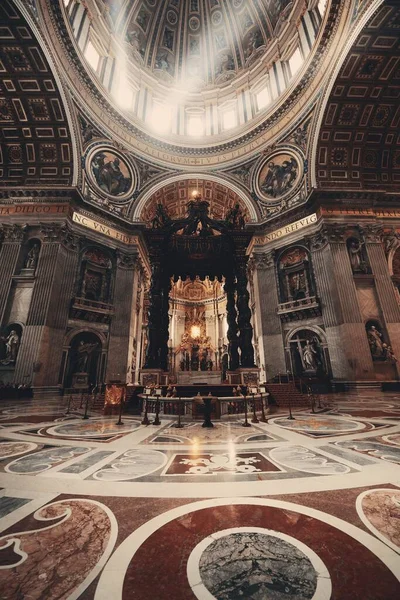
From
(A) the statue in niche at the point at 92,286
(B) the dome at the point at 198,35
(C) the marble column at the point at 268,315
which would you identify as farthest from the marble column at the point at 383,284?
(B) the dome at the point at 198,35

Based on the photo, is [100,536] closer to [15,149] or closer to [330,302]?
[330,302]

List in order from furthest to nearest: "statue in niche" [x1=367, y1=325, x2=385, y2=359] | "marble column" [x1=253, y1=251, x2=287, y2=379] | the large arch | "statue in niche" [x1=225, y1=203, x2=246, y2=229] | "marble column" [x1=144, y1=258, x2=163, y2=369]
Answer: the large arch → "marble column" [x1=253, y1=251, x2=287, y2=379] → "statue in niche" [x1=367, y1=325, x2=385, y2=359] → "statue in niche" [x1=225, y1=203, x2=246, y2=229] → "marble column" [x1=144, y1=258, x2=163, y2=369]

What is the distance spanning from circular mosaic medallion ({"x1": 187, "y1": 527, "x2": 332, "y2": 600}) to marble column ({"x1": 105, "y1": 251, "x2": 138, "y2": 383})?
13.7 metres

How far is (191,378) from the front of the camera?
21.2 meters

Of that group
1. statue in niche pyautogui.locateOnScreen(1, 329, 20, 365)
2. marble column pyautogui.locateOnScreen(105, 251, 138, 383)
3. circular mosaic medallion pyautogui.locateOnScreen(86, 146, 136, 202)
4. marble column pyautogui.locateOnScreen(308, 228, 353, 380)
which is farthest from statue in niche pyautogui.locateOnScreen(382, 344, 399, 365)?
circular mosaic medallion pyautogui.locateOnScreen(86, 146, 136, 202)

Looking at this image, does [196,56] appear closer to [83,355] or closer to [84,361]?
[83,355]

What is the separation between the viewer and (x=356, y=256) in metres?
13.9

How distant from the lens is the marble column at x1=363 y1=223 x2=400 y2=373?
1219cm

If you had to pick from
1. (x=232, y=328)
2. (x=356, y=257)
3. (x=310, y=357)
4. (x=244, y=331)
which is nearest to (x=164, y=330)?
(x=232, y=328)

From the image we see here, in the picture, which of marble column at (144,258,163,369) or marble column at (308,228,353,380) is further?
marble column at (308,228,353,380)

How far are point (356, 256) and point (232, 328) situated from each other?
9500 mm

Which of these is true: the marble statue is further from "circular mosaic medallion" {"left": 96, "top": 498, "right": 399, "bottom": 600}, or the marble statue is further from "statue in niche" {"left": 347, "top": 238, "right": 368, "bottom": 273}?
"circular mosaic medallion" {"left": 96, "top": 498, "right": 399, "bottom": 600}

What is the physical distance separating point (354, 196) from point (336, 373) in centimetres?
1052

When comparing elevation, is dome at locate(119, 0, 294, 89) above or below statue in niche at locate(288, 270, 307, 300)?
above
